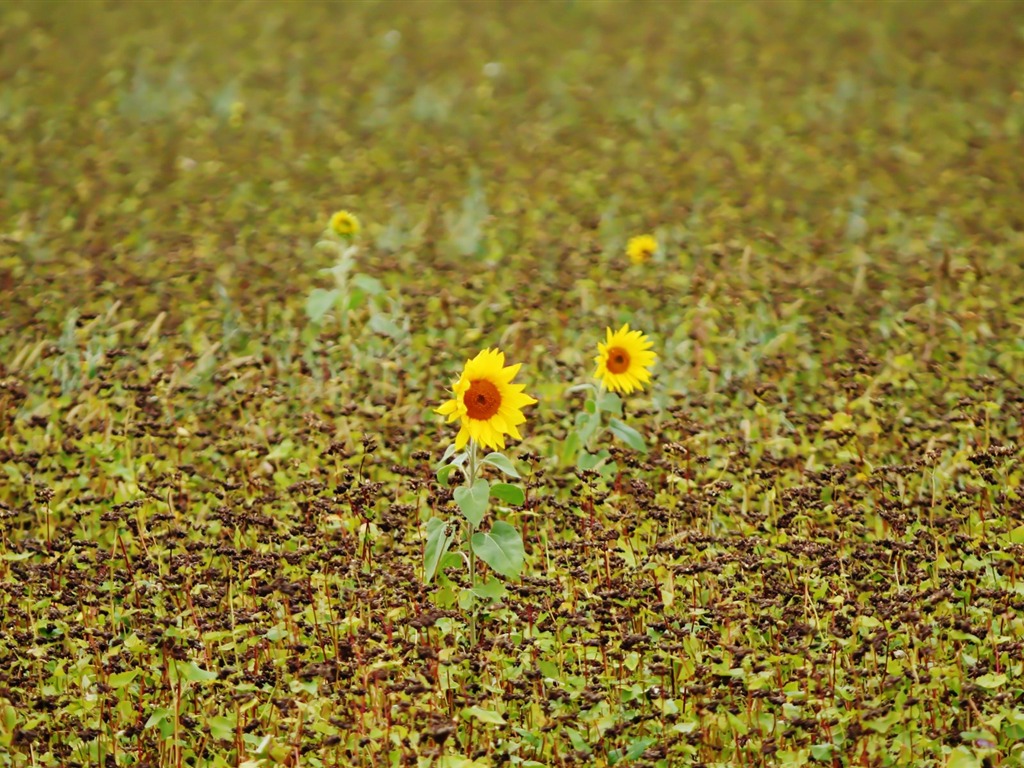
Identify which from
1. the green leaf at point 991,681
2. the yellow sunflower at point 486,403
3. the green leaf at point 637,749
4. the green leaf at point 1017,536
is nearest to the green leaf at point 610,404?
the yellow sunflower at point 486,403

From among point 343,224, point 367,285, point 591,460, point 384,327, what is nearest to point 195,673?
point 591,460

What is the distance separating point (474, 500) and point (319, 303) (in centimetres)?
253

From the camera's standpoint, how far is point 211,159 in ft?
31.8

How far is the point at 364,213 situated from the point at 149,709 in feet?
17.2

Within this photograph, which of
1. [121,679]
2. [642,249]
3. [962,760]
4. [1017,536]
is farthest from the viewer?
[642,249]

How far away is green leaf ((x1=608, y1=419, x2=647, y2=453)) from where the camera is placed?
4.79 meters

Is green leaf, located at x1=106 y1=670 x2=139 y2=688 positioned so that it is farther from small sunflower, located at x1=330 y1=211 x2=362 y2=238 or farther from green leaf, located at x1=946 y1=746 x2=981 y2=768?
small sunflower, located at x1=330 y1=211 x2=362 y2=238

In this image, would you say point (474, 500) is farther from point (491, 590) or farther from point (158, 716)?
point (158, 716)

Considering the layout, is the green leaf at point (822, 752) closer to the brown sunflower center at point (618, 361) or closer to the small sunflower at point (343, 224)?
the brown sunflower center at point (618, 361)

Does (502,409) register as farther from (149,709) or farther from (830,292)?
(830,292)

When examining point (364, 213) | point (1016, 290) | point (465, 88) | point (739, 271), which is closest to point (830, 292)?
point (739, 271)

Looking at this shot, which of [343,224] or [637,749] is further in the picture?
[343,224]

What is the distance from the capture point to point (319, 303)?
6.21 m

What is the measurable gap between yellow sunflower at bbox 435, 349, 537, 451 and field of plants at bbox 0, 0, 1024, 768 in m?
0.01
